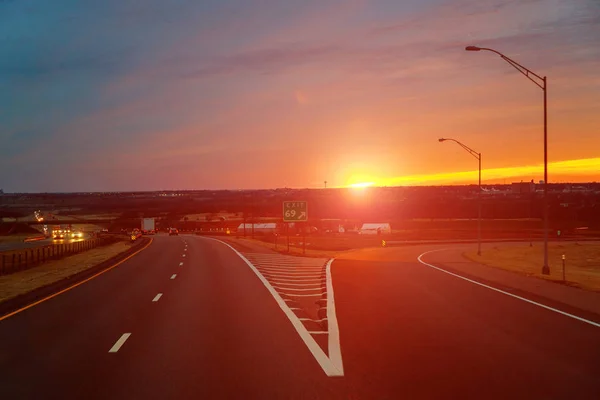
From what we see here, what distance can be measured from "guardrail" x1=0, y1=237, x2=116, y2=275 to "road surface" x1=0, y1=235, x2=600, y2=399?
2146 centimetres

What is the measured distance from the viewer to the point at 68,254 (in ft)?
198

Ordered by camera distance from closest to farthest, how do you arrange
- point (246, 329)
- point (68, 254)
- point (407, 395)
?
point (407, 395)
point (246, 329)
point (68, 254)

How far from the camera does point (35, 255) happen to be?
5753 cm

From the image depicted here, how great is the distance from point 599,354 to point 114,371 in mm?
8731

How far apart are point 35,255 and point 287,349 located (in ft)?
166

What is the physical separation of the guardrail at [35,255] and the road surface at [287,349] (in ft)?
70.4

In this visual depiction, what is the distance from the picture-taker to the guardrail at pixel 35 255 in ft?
141

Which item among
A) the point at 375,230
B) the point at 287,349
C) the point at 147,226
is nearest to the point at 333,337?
the point at 287,349

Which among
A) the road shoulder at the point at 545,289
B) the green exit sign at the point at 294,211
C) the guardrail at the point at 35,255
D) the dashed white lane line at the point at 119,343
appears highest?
the green exit sign at the point at 294,211

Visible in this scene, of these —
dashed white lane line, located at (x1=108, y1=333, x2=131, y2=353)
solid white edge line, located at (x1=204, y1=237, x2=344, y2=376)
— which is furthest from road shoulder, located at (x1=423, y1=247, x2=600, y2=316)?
dashed white lane line, located at (x1=108, y1=333, x2=131, y2=353)

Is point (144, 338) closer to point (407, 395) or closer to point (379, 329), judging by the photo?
point (379, 329)

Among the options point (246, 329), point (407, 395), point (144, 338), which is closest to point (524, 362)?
point (407, 395)

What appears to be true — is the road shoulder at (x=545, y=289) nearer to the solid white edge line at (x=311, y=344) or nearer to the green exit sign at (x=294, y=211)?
the solid white edge line at (x=311, y=344)

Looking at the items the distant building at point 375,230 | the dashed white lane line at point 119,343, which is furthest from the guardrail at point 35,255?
the distant building at point 375,230
